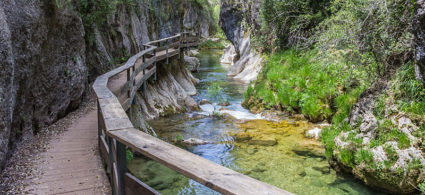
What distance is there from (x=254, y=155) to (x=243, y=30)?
17.6m

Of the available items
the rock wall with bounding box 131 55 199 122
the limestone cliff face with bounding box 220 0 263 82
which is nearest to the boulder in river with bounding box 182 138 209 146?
the rock wall with bounding box 131 55 199 122

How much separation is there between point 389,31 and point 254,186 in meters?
6.96

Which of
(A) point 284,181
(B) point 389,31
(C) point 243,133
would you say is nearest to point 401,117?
(B) point 389,31

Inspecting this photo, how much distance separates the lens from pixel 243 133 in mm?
10336

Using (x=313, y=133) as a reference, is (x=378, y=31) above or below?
above

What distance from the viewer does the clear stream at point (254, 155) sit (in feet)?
22.4

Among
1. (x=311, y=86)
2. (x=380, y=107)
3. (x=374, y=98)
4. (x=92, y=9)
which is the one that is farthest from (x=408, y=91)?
(x=92, y=9)

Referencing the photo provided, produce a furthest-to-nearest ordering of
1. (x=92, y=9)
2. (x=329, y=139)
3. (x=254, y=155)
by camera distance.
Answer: (x=92, y=9)
(x=254, y=155)
(x=329, y=139)

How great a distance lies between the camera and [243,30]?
972 inches

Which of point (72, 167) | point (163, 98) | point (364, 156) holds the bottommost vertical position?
point (163, 98)

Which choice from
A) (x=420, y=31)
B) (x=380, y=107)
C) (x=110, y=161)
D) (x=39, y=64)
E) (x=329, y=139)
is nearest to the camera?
(x=110, y=161)

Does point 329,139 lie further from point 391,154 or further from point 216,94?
point 216,94

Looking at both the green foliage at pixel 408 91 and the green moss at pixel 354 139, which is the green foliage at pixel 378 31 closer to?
the green foliage at pixel 408 91

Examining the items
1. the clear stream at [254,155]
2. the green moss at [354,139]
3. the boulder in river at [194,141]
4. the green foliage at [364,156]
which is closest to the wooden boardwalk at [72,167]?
the clear stream at [254,155]
